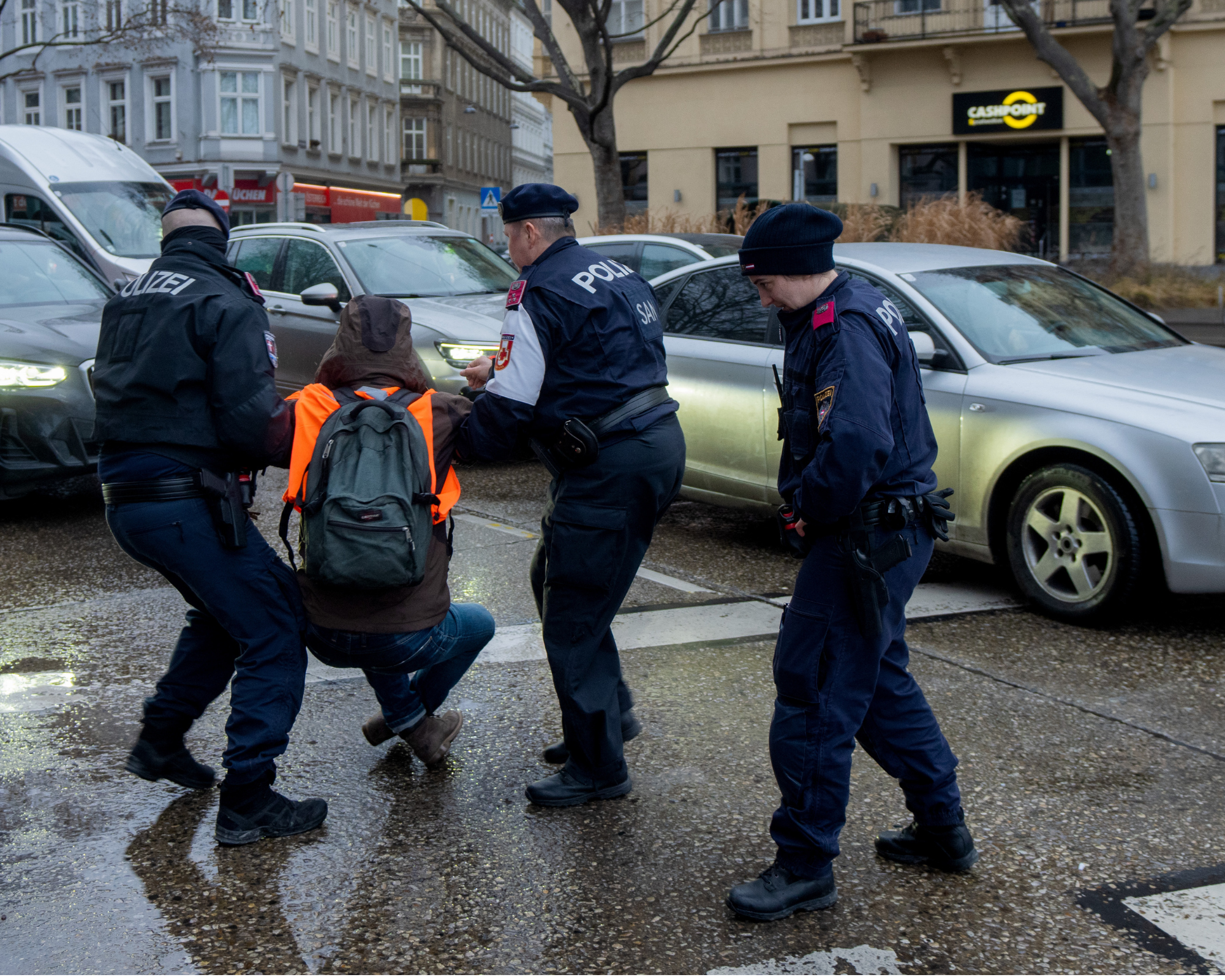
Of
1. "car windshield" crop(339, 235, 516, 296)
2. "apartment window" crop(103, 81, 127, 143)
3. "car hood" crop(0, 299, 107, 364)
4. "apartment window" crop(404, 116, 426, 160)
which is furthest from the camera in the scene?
"apartment window" crop(404, 116, 426, 160)

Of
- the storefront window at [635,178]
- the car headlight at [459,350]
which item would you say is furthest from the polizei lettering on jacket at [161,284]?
the storefront window at [635,178]

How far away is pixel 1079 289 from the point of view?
7090 millimetres

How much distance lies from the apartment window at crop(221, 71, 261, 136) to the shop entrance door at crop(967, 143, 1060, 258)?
31.7 meters

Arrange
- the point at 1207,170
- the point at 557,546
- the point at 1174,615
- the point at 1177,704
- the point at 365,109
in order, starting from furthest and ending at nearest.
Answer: the point at 365,109
the point at 1207,170
the point at 1174,615
the point at 1177,704
the point at 557,546

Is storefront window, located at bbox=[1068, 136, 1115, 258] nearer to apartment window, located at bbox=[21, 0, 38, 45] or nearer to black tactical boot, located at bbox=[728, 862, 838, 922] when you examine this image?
black tactical boot, located at bbox=[728, 862, 838, 922]

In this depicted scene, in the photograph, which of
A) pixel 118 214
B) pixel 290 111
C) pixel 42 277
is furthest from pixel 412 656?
pixel 290 111

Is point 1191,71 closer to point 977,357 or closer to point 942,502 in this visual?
point 977,357

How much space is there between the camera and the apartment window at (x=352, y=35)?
6050 centimetres

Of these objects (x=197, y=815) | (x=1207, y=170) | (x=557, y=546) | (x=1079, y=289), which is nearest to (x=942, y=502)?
(x=557, y=546)

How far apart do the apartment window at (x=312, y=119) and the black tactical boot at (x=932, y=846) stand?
56188mm

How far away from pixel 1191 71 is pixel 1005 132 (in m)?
3.89

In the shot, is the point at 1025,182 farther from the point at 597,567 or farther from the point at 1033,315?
the point at 597,567

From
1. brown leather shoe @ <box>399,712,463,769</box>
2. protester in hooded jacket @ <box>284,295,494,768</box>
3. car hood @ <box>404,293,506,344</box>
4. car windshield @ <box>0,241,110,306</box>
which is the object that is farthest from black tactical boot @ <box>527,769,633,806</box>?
car windshield @ <box>0,241,110,306</box>

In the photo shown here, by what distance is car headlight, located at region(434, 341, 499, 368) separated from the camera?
376 inches
